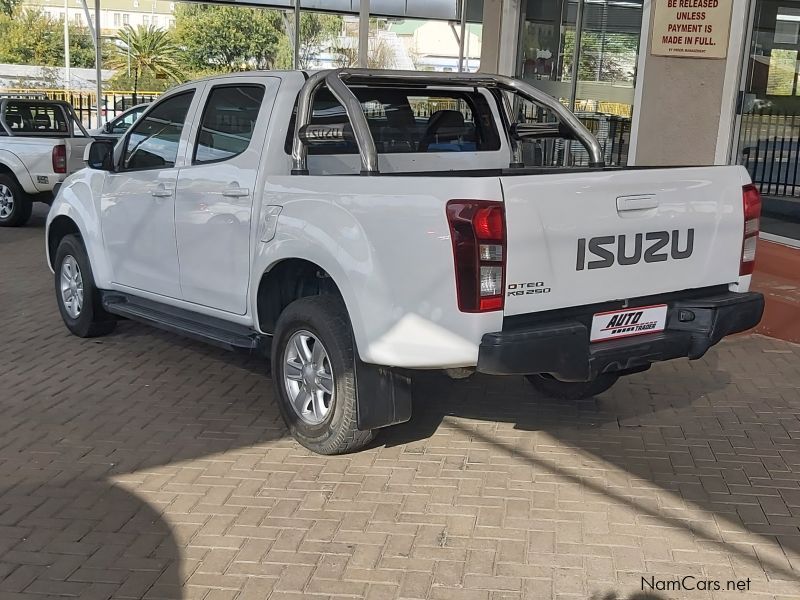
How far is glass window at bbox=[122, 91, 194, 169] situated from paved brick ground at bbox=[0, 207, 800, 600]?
4.71ft

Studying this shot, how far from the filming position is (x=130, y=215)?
6.06 meters

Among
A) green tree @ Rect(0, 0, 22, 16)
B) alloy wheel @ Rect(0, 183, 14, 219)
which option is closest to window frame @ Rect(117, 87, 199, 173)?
alloy wheel @ Rect(0, 183, 14, 219)

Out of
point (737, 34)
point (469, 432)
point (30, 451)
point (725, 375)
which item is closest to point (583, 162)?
point (737, 34)

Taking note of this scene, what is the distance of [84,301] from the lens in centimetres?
676

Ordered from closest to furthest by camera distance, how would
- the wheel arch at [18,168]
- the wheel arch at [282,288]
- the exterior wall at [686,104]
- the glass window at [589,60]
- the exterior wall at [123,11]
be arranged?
the wheel arch at [282,288]
the exterior wall at [686,104]
the glass window at [589,60]
the wheel arch at [18,168]
the exterior wall at [123,11]

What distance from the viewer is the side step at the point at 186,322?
5195 millimetres

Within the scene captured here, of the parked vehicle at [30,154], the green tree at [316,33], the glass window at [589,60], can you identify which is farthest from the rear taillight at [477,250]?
the green tree at [316,33]

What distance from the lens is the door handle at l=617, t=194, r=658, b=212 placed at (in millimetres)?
4129

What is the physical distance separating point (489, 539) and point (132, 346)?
12.7 feet

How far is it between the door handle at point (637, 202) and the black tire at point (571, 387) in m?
1.53

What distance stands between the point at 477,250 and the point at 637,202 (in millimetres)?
911

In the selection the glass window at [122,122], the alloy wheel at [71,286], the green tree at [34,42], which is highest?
the green tree at [34,42]

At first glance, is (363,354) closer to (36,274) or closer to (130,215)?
(130,215)

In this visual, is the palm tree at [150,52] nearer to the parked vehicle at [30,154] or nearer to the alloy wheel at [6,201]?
the parked vehicle at [30,154]
